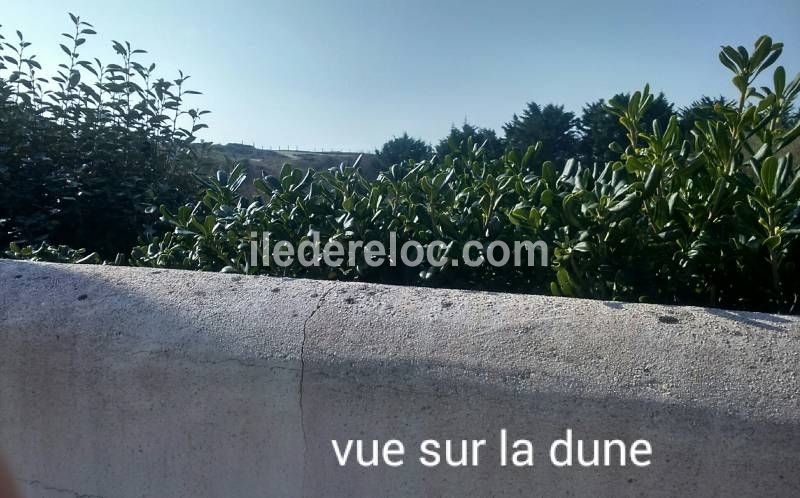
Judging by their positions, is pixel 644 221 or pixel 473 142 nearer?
pixel 644 221

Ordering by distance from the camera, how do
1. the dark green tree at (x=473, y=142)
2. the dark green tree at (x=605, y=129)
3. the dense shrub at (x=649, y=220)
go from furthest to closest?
the dark green tree at (x=605, y=129) → the dark green tree at (x=473, y=142) → the dense shrub at (x=649, y=220)

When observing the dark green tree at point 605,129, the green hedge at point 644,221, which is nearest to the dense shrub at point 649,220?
the green hedge at point 644,221

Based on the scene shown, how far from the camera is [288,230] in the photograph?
3627 mm

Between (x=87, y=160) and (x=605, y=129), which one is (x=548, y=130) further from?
(x=87, y=160)

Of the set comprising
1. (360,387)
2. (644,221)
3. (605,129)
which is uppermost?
(605,129)

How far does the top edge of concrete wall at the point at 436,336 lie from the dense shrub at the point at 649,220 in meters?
0.47

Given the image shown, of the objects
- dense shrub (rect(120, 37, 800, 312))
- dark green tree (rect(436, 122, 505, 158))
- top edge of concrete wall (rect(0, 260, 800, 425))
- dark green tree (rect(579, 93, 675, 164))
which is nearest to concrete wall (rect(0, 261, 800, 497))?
top edge of concrete wall (rect(0, 260, 800, 425))

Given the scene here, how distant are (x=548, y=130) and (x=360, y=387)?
7.00 meters

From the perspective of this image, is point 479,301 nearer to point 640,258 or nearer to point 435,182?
point 640,258

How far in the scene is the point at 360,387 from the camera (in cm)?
234

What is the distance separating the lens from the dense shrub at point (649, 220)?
109 inches

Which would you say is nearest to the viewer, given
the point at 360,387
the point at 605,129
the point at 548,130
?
the point at 360,387

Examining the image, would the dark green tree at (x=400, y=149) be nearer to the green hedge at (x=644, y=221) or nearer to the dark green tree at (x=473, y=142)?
the dark green tree at (x=473, y=142)

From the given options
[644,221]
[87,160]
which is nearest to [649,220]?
[644,221]
